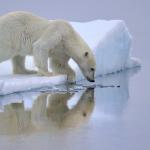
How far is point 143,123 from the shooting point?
6641mm

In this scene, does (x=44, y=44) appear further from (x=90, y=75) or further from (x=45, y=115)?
(x=45, y=115)

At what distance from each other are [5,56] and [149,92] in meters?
1.80

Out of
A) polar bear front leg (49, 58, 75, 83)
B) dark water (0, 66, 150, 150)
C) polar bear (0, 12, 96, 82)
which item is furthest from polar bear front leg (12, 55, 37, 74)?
dark water (0, 66, 150, 150)

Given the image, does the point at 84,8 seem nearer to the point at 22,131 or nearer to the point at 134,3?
the point at 134,3

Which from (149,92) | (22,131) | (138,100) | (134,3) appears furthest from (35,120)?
(134,3)

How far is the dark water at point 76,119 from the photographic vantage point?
5816mm

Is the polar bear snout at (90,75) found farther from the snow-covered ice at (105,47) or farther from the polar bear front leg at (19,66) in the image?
the polar bear front leg at (19,66)

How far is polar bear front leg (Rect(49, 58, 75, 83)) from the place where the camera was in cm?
949

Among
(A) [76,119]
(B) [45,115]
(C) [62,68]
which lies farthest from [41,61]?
(A) [76,119]

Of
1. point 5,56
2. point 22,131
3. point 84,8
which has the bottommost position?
point 22,131

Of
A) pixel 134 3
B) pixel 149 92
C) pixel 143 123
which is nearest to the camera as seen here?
pixel 143 123

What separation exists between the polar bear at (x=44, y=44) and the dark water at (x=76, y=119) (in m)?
0.36

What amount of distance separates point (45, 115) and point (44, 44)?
241 cm

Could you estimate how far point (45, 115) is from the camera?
6992 millimetres
